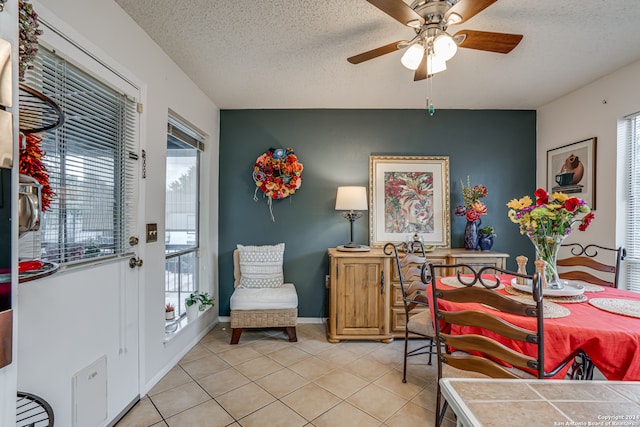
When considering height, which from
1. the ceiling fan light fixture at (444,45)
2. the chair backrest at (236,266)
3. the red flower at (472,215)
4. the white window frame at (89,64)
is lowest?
the chair backrest at (236,266)

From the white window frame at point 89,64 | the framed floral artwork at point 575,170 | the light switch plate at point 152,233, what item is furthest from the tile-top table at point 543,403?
the framed floral artwork at point 575,170

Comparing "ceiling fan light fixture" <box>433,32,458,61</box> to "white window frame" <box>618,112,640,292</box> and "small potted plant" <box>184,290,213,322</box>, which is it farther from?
"small potted plant" <box>184,290,213,322</box>

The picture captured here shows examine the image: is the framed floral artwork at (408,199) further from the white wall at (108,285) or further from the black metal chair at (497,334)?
the white wall at (108,285)

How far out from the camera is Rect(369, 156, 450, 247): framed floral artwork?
133 inches

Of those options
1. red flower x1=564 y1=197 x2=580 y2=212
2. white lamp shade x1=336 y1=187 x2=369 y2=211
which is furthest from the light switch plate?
red flower x1=564 y1=197 x2=580 y2=212

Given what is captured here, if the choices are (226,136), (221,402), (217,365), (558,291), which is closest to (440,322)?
(558,291)

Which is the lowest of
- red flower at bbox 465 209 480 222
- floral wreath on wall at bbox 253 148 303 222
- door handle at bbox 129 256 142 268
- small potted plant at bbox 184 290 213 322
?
small potted plant at bbox 184 290 213 322

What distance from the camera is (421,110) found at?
11.2ft

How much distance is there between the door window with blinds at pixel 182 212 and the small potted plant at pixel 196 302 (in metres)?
0.10

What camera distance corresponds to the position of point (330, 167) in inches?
135

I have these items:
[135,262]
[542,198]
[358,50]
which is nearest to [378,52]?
[358,50]

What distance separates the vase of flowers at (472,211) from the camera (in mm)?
3145

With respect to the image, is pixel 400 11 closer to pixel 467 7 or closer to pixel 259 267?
pixel 467 7

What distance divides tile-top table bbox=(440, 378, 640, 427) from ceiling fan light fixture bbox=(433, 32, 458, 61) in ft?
5.09
